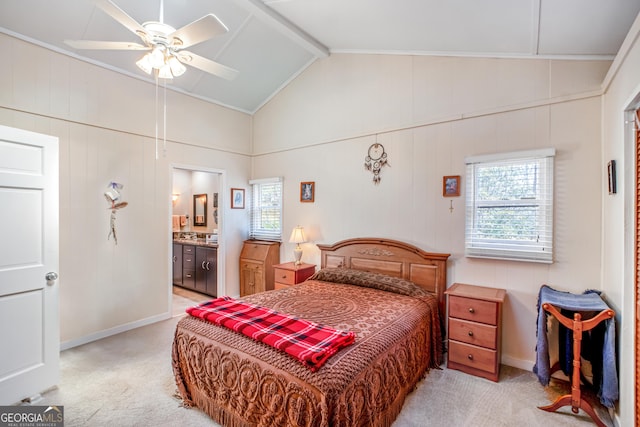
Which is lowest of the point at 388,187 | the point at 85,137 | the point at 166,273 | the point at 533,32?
the point at 166,273

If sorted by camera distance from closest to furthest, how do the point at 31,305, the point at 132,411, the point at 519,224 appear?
1. the point at 132,411
2. the point at 31,305
3. the point at 519,224

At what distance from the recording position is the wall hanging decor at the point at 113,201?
11.8ft

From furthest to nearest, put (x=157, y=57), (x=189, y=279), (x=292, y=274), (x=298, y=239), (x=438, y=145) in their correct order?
(x=189, y=279), (x=298, y=239), (x=292, y=274), (x=438, y=145), (x=157, y=57)

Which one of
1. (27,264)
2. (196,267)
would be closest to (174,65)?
(27,264)

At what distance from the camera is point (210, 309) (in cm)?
243

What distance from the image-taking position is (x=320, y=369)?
1.64 metres

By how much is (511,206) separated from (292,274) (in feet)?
8.42

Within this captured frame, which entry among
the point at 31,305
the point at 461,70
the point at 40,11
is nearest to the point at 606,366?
the point at 461,70

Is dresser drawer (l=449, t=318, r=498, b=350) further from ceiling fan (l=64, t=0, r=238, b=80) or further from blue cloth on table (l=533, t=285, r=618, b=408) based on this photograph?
ceiling fan (l=64, t=0, r=238, b=80)

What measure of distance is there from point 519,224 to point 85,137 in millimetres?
4581

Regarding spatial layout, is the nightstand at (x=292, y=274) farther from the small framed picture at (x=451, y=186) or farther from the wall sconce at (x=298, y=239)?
the small framed picture at (x=451, y=186)

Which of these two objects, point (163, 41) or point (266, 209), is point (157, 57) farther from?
point (266, 209)

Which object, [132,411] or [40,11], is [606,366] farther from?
[40,11]

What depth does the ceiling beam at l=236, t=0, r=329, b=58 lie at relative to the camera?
9.75 ft
